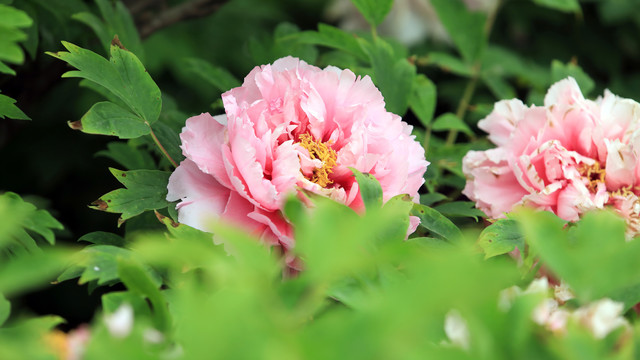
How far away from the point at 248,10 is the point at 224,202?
3.38ft

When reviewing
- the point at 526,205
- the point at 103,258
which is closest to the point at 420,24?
the point at 526,205

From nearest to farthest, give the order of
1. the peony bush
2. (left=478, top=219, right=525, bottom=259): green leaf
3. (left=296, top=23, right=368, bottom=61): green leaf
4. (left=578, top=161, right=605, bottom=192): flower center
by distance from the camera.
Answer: the peony bush < (left=478, top=219, right=525, bottom=259): green leaf < (left=578, top=161, right=605, bottom=192): flower center < (left=296, top=23, right=368, bottom=61): green leaf

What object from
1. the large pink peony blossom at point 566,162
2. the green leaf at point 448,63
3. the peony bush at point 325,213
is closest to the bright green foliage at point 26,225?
the peony bush at point 325,213

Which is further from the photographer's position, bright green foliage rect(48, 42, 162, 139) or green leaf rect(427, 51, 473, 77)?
green leaf rect(427, 51, 473, 77)

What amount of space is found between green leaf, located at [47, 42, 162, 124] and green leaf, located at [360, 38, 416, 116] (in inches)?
9.0

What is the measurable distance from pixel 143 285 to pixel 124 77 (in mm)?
235

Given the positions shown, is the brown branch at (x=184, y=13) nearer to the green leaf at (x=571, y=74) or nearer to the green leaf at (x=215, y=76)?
the green leaf at (x=215, y=76)

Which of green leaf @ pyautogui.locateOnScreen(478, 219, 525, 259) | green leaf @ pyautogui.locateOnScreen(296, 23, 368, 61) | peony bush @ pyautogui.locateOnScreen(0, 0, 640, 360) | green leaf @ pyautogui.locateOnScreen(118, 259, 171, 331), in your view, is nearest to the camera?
peony bush @ pyautogui.locateOnScreen(0, 0, 640, 360)

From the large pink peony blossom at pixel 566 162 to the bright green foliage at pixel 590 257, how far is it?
0.81 ft

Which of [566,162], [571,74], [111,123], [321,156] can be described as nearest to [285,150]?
[321,156]

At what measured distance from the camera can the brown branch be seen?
90cm

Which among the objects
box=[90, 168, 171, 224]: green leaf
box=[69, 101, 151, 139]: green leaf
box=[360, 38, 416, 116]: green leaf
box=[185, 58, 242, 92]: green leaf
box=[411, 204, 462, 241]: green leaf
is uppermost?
box=[360, 38, 416, 116]: green leaf

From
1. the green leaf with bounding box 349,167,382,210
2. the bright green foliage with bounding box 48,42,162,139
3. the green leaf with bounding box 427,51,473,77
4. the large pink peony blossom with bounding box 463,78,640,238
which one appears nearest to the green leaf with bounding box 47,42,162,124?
the bright green foliage with bounding box 48,42,162,139

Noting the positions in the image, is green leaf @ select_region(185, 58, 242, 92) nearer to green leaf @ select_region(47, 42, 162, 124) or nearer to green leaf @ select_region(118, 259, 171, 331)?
green leaf @ select_region(47, 42, 162, 124)
